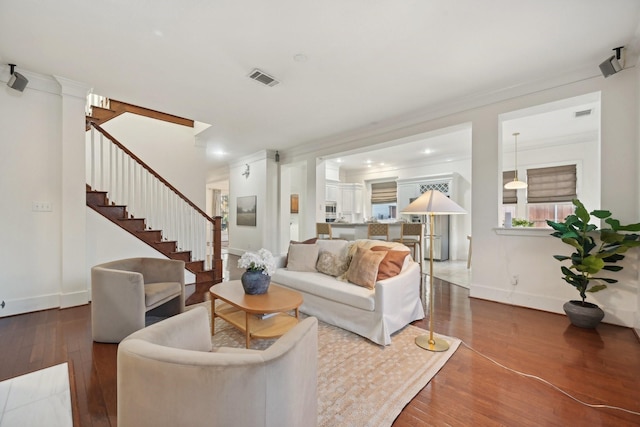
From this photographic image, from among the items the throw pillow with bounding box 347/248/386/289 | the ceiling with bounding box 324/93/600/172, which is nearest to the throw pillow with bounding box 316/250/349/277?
the throw pillow with bounding box 347/248/386/289

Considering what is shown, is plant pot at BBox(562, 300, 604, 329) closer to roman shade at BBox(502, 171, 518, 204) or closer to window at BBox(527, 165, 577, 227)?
window at BBox(527, 165, 577, 227)

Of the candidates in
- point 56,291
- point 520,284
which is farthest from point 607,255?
point 56,291

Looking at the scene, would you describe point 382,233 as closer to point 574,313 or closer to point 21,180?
point 574,313

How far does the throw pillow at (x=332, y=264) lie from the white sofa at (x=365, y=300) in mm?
64

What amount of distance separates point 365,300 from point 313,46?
252 centimetres

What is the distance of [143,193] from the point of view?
447cm

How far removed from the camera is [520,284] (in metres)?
3.41

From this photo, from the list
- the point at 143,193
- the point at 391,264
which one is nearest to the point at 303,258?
the point at 391,264

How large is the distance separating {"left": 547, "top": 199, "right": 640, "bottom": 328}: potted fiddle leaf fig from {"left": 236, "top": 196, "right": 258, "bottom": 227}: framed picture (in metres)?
6.25

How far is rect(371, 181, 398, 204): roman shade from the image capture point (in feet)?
27.1

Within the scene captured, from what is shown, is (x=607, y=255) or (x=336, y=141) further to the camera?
(x=336, y=141)

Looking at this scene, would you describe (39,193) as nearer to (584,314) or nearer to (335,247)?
(335,247)

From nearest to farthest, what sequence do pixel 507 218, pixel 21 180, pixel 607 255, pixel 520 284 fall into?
1. pixel 607 255
2. pixel 21 180
3. pixel 520 284
4. pixel 507 218

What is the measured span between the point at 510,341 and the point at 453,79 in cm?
295
